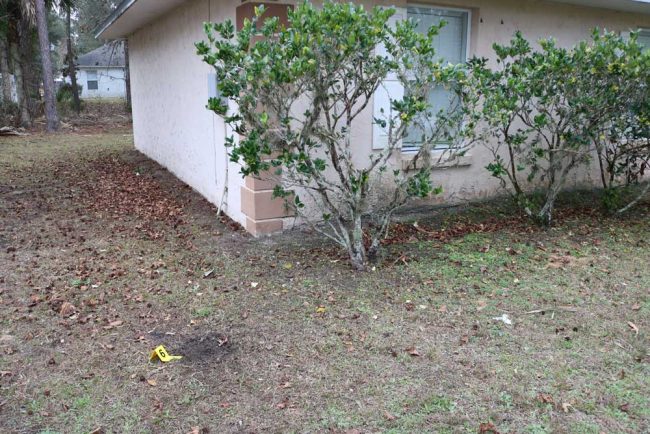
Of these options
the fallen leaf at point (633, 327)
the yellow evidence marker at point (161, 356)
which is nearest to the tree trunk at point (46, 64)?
the yellow evidence marker at point (161, 356)

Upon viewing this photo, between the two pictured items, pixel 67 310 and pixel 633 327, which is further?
pixel 67 310

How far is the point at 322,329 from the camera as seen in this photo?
3.85m

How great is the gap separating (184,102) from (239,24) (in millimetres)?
3154

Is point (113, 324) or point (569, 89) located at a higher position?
point (569, 89)

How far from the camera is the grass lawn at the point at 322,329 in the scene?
2918mm

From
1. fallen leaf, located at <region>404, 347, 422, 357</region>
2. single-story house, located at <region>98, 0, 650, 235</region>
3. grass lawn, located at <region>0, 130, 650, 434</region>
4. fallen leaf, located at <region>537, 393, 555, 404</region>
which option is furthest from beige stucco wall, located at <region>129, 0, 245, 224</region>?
fallen leaf, located at <region>537, 393, 555, 404</region>

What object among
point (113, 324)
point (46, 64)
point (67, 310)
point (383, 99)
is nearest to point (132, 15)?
point (383, 99)

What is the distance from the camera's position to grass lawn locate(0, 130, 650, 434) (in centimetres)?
292

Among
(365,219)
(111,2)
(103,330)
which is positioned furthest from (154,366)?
(111,2)

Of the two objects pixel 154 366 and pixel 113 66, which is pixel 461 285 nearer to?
pixel 154 366

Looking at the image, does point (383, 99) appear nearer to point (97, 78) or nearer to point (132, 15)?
point (132, 15)

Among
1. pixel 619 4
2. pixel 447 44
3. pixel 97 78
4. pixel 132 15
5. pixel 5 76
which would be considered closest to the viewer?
pixel 447 44

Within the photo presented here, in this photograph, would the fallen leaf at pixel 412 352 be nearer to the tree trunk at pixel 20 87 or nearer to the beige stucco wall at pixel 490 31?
the beige stucco wall at pixel 490 31

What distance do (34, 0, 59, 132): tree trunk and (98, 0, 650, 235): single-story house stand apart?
903 cm
